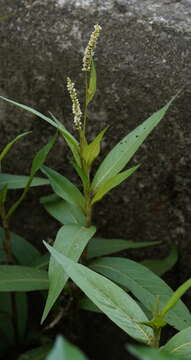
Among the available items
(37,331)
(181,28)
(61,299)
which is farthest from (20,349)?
(181,28)

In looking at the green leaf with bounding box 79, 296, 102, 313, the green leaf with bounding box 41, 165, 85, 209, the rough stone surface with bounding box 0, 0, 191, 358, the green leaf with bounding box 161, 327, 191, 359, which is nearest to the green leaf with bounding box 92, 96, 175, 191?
the green leaf with bounding box 41, 165, 85, 209

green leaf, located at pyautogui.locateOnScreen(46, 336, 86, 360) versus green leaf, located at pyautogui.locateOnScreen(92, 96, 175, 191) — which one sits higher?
green leaf, located at pyautogui.locateOnScreen(46, 336, 86, 360)

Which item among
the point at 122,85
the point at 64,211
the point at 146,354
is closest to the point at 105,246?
the point at 64,211

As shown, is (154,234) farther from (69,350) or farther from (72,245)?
(69,350)

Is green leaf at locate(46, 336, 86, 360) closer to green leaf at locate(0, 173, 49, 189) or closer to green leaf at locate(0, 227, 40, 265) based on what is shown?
green leaf at locate(0, 173, 49, 189)

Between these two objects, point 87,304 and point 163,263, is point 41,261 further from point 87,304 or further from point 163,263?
point 163,263

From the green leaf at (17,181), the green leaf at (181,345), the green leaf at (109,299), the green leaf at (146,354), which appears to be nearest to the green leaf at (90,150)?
the green leaf at (17,181)

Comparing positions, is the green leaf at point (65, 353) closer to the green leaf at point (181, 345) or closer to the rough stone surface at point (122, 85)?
the green leaf at point (181, 345)

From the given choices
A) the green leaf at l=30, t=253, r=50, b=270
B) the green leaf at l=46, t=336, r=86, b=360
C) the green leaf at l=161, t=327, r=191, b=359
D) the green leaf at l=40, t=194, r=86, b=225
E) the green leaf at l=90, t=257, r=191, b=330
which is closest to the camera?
the green leaf at l=46, t=336, r=86, b=360
